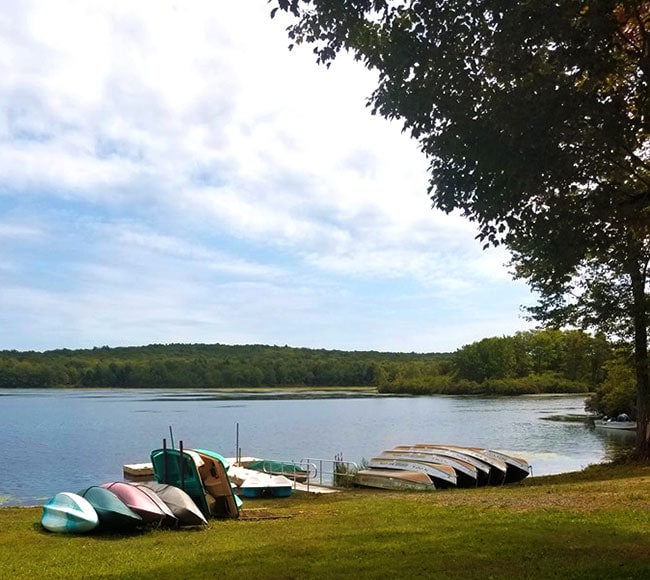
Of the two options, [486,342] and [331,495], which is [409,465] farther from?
[486,342]

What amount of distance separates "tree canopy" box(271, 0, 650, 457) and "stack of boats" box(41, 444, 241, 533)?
29.3 feet

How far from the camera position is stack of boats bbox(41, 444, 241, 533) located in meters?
13.5

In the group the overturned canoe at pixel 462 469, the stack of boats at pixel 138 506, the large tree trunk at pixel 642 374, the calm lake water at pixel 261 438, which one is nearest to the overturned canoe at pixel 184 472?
the stack of boats at pixel 138 506

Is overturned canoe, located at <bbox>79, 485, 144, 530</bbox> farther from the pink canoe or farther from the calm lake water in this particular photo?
the calm lake water

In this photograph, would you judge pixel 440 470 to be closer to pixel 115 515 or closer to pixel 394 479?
pixel 394 479

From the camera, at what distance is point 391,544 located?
32.9ft

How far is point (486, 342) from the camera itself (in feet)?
418

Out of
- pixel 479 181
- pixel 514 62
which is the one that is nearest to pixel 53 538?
pixel 479 181

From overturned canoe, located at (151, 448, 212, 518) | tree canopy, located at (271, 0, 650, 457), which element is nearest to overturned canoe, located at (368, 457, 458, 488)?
overturned canoe, located at (151, 448, 212, 518)

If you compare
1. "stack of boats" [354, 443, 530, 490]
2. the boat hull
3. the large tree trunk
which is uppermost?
the large tree trunk

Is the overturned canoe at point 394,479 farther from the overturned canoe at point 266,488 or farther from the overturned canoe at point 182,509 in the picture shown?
the overturned canoe at point 182,509

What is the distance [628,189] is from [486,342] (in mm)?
121102

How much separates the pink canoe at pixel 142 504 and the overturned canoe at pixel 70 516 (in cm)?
65

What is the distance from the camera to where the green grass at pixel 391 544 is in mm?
8320
